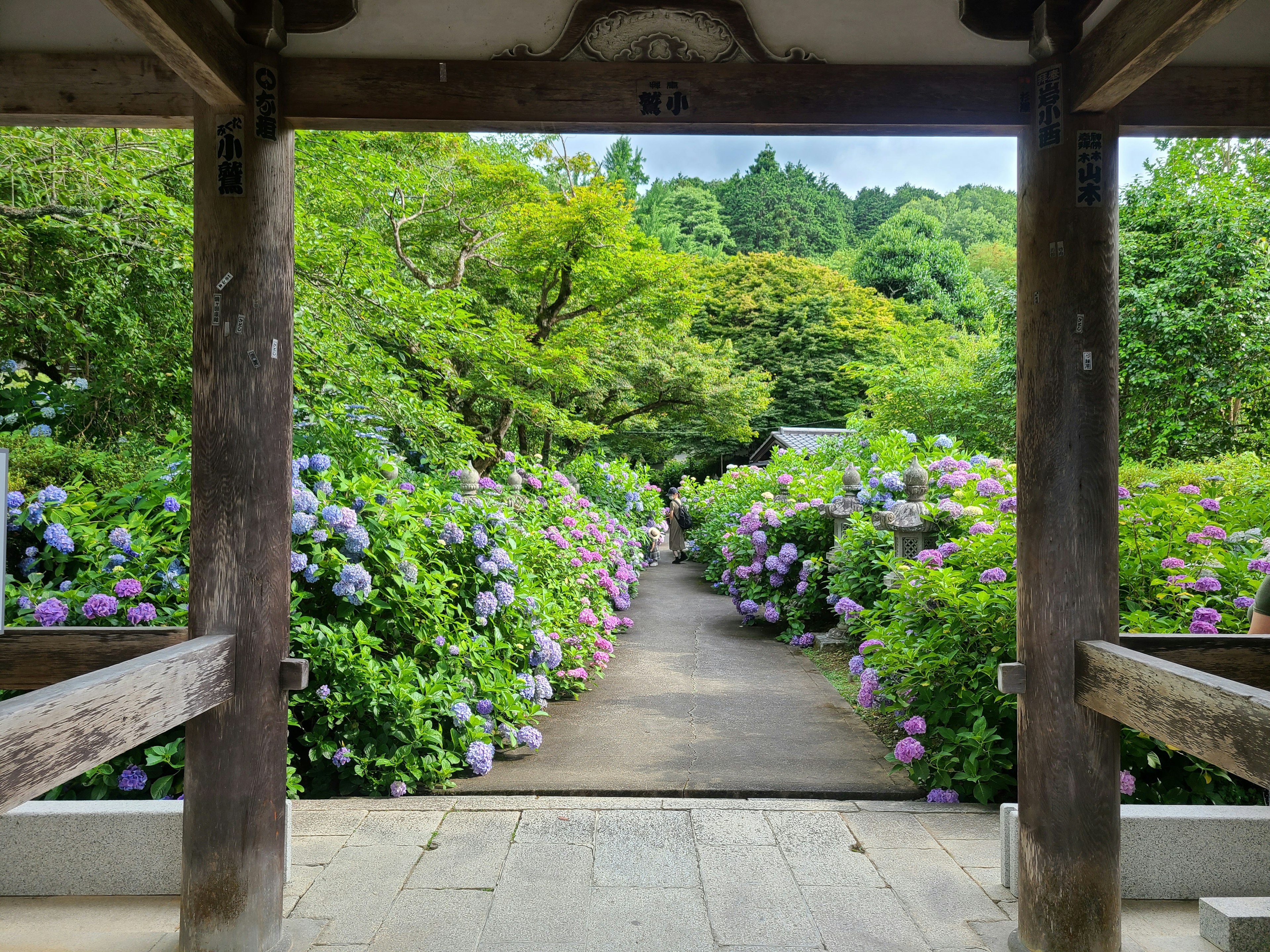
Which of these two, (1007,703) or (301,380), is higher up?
(301,380)

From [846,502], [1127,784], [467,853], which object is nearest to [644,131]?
[467,853]

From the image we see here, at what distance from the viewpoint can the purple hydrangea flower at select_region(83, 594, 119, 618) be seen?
3.23 m

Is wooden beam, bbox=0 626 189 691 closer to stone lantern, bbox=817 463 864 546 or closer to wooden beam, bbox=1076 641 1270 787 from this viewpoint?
wooden beam, bbox=1076 641 1270 787

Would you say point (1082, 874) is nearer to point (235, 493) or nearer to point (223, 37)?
point (235, 493)

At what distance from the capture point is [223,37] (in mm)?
2365

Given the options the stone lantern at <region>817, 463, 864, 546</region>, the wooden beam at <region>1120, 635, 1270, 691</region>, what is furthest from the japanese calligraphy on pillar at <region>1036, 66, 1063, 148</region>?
the stone lantern at <region>817, 463, 864, 546</region>

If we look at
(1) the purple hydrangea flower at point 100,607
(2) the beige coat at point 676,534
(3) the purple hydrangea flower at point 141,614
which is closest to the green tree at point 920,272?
(2) the beige coat at point 676,534

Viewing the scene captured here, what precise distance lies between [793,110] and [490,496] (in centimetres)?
336

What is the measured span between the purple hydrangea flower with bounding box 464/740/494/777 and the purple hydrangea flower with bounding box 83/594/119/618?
5.42 ft

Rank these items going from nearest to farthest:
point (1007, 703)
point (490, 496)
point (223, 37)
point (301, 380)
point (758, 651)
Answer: point (223, 37) → point (1007, 703) → point (301, 380) → point (490, 496) → point (758, 651)

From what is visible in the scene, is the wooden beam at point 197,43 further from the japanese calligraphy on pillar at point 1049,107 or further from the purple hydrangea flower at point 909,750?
the purple hydrangea flower at point 909,750

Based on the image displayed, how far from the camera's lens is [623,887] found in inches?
114

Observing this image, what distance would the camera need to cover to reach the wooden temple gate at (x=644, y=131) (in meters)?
2.44

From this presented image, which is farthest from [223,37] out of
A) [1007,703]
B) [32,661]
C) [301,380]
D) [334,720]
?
[1007,703]
